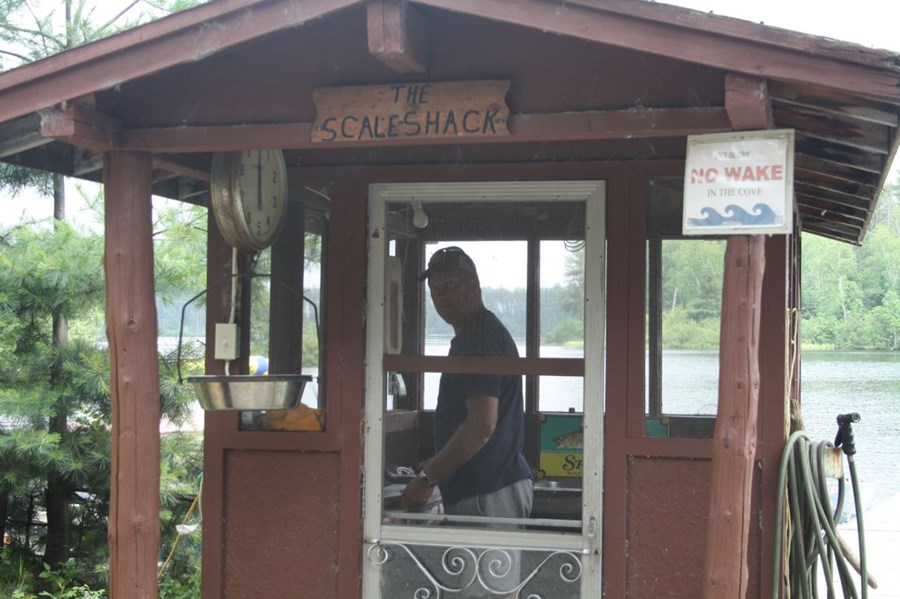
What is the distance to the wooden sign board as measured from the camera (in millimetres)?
3590

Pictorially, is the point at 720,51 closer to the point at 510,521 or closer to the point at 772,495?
the point at 772,495

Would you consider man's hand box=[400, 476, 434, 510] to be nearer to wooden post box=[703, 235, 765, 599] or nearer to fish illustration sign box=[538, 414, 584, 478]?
fish illustration sign box=[538, 414, 584, 478]

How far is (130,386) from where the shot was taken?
12.9 feet

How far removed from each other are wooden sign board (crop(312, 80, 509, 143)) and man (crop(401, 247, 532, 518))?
3.22 feet

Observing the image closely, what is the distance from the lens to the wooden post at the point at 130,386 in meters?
3.91

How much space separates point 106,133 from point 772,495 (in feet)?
9.87

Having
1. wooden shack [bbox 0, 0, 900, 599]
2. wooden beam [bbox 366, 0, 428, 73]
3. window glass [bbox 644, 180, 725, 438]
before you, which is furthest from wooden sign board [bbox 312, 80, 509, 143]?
window glass [bbox 644, 180, 725, 438]

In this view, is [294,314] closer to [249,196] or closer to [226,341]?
[226,341]

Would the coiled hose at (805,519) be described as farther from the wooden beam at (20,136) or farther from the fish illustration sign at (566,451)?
the wooden beam at (20,136)

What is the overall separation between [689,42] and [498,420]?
197 centimetres

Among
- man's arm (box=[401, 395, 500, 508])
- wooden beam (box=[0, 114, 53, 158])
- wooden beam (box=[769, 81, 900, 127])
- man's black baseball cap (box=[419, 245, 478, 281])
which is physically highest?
wooden beam (box=[0, 114, 53, 158])

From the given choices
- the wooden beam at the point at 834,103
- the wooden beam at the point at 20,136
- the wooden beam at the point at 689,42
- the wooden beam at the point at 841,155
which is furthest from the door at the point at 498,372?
the wooden beam at the point at 20,136

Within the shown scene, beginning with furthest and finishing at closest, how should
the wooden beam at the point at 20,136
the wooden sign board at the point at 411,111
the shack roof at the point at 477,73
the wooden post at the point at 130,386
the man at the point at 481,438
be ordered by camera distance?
1. the man at the point at 481,438
2. the wooden beam at the point at 20,136
3. the wooden post at the point at 130,386
4. the wooden sign board at the point at 411,111
5. the shack roof at the point at 477,73

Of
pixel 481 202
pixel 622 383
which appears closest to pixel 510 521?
pixel 622 383
